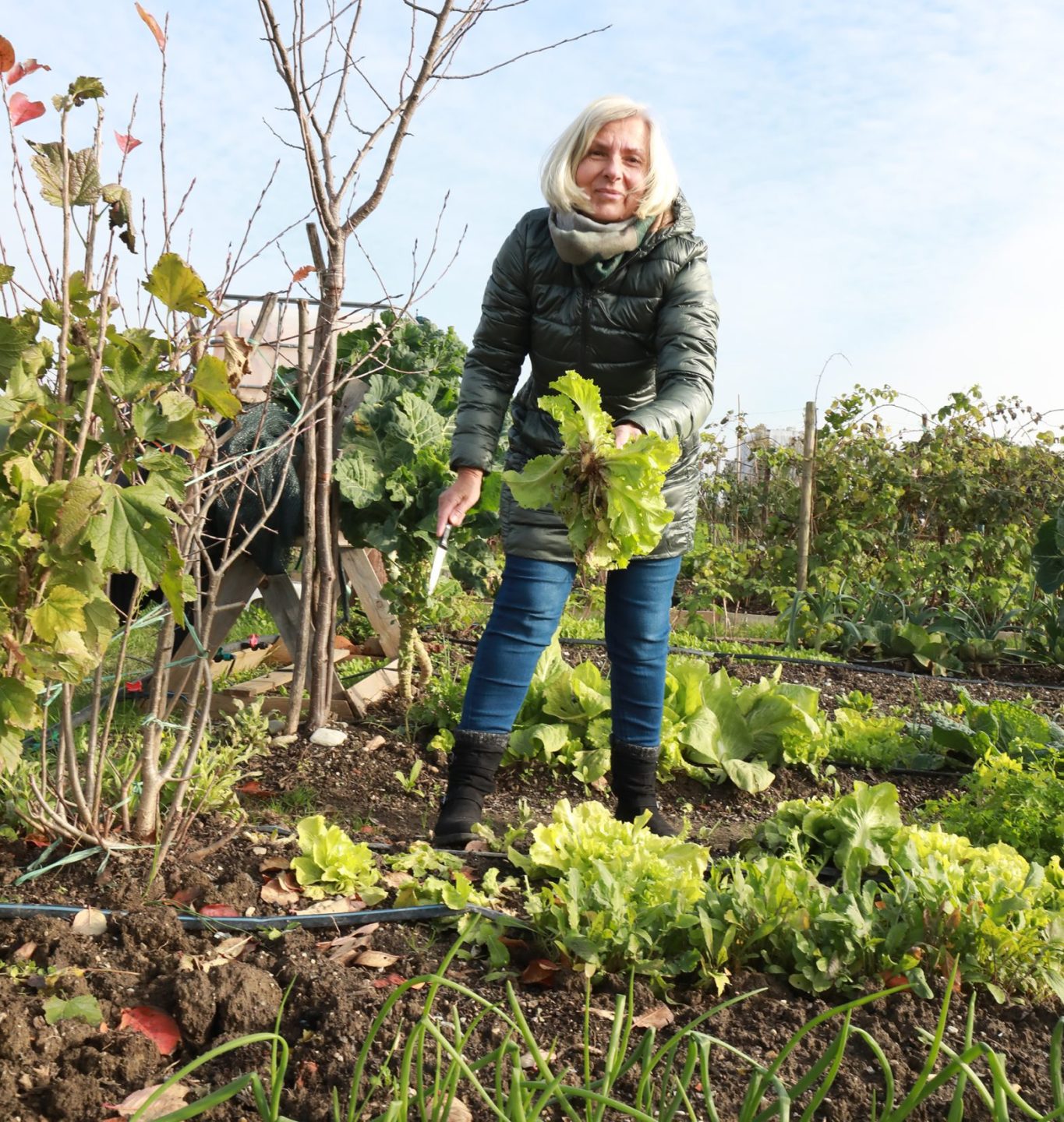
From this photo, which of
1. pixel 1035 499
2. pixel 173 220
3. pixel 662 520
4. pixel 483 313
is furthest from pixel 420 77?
pixel 1035 499

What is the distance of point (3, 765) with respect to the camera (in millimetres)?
2160

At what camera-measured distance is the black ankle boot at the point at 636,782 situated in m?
3.22

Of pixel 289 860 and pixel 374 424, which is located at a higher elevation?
pixel 374 424

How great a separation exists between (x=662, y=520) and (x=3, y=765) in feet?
4.90

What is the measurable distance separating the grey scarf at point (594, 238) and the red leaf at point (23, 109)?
128 cm

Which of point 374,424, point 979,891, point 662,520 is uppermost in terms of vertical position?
point 374,424

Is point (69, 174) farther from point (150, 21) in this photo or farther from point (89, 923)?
point (89, 923)

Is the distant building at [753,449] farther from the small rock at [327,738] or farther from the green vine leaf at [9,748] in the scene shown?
the green vine leaf at [9,748]

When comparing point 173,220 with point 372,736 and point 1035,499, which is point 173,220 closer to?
point 372,736

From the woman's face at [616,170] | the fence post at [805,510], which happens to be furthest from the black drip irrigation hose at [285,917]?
the fence post at [805,510]

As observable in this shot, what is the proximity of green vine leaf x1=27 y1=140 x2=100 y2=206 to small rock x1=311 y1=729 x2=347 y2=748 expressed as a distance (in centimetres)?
216

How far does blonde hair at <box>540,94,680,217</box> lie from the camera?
2949mm

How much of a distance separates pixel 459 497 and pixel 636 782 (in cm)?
98

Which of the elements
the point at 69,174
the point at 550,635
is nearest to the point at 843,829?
the point at 550,635
